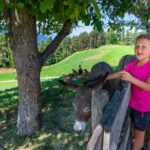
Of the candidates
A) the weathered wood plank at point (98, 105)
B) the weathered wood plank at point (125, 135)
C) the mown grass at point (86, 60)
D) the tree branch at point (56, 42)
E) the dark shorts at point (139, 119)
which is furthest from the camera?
the mown grass at point (86, 60)

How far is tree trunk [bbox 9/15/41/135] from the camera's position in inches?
226

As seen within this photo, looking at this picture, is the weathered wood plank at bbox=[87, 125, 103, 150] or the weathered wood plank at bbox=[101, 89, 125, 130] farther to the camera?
the weathered wood plank at bbox=[101, 89, 125, 130]

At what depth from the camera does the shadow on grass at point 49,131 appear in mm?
5668

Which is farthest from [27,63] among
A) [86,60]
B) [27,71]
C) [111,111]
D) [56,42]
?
[86,60]

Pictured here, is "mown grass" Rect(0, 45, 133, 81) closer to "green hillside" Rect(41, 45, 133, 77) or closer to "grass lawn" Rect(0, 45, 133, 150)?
"green hillside" Rect(41, 45, 133, 77)

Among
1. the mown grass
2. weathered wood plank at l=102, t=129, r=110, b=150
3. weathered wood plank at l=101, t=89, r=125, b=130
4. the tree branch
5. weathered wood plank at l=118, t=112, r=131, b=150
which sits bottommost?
the mown grass

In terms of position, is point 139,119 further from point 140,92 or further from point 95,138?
point 95,138

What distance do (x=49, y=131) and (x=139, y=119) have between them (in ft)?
8.51

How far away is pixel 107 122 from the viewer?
8.34ft

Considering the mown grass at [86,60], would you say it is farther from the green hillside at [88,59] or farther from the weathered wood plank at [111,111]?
the weathered wood plank at [111,111]

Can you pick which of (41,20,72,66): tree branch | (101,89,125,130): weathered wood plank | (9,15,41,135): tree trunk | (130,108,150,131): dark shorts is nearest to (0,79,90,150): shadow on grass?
(9,15,41,135): tree trunk

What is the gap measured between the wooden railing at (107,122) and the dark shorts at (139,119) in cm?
10

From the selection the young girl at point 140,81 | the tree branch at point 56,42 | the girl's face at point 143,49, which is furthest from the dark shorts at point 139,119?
the tree branch at point 56,42

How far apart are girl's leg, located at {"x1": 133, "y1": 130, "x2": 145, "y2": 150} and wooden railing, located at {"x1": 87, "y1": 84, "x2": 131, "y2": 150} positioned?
238 mm
